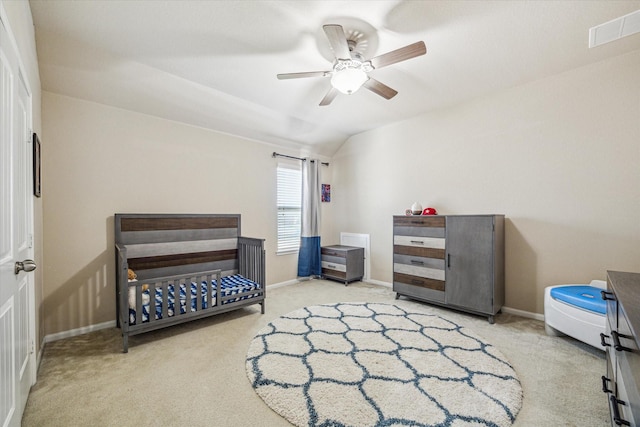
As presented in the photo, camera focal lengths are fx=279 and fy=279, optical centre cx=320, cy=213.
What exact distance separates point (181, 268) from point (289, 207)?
1.92 metres

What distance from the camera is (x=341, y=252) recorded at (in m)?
4.55

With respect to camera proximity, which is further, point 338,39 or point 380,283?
point 380,283

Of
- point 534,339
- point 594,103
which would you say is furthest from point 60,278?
point 594,103

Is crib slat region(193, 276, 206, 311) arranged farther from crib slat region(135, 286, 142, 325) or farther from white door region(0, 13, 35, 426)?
white door region(0, 13, 35, 426)

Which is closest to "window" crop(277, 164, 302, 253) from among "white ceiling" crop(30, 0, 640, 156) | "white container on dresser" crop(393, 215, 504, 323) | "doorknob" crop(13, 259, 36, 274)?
"white ceiling" crop(30, 0, 640, 156)

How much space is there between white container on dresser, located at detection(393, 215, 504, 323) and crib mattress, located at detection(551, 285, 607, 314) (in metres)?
0.53

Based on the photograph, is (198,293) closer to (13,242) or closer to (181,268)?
(181,268)

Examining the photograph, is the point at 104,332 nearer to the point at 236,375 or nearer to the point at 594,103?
the point at 236,375

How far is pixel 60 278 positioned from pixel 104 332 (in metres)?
0.66

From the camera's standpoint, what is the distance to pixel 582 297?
2.35 m

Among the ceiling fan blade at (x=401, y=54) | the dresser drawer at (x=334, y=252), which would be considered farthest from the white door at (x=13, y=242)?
the dresser drawer at (x=334, y=252)

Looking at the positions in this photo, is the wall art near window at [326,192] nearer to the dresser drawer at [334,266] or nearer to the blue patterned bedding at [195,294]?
the dresser drawer at [334,266]

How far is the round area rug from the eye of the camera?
1.59m

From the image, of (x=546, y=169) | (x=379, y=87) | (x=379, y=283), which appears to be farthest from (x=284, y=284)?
(x=546, y=169)
